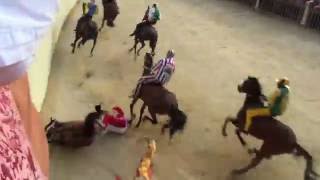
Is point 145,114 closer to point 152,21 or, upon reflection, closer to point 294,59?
point 152,21

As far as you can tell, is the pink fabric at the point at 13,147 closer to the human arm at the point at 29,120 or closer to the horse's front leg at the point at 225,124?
the human arm at the point at 29,120

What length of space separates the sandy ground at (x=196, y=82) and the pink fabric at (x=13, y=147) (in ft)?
1.47

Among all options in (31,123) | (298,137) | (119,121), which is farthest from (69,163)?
(298,137)

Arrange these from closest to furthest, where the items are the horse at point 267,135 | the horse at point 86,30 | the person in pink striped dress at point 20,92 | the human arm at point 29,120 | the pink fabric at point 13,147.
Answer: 1. the person in pink striped dress at point 20,92
2. the pink fabric at point 13,147
3. the human arm at point 29,120
4. the horse at point 267,135
5. the horse at point 86,30

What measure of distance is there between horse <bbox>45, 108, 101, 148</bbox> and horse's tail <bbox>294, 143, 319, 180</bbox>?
1.43ft

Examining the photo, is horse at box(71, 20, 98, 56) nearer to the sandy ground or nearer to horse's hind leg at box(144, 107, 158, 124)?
the sandy ground

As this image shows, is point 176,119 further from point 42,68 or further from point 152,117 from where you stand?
point 42,68

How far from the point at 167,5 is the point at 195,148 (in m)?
0.71

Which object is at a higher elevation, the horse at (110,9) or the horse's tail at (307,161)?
the horse at (110,9)

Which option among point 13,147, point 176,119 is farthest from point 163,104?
point 13,147

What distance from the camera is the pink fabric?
604mm

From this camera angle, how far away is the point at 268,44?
1.66 m

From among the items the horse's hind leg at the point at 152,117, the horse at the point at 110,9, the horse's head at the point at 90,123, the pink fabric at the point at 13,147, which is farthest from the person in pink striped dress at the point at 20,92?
the horse at the point at 110,9

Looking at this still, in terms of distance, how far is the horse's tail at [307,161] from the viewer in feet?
3.68
